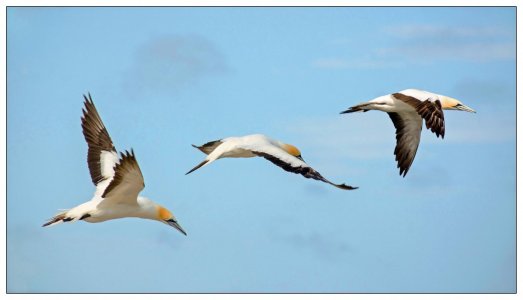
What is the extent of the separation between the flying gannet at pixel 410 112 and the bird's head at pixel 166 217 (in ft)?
14.2

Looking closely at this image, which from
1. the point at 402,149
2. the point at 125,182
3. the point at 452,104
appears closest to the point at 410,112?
the point at 402,149

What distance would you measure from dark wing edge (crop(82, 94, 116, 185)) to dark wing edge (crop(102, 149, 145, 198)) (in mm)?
1887

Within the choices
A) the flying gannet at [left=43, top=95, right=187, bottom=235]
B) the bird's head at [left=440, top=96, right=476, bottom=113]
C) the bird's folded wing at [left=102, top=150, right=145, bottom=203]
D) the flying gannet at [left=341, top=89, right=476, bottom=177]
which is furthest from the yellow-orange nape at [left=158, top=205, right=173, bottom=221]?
the bird's head at [left=440, top=96, right=476, bottom=113]

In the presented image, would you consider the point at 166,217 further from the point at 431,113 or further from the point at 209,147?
the point at 431,113

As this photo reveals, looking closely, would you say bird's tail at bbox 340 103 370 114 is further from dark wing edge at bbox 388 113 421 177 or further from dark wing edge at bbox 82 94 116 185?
dark wing edge at bbox 82 94 116 185

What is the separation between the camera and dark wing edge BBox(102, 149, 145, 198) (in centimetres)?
1695

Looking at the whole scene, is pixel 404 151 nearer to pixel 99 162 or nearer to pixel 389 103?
pixel 389 103

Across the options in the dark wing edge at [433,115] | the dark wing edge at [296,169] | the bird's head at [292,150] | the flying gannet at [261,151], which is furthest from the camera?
the bird's head at [292,150]

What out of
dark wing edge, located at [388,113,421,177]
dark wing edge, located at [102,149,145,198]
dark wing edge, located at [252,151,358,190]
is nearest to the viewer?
dark wing edge, located at [102,149,145,198]

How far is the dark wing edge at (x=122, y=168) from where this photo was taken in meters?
17.0

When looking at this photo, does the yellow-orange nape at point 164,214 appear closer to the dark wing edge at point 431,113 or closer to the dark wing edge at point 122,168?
the dark wing edge at point 122,168

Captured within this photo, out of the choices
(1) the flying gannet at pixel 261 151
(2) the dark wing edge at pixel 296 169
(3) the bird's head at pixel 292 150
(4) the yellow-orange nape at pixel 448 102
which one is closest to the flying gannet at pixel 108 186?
(1) the flying gannet at pixel 261 151

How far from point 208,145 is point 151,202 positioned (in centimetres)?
186

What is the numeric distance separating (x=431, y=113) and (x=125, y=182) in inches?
224
